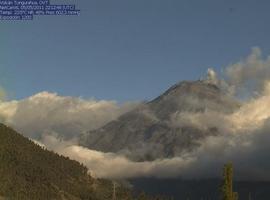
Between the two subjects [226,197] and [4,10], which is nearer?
[4,10]

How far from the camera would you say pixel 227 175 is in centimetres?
18588

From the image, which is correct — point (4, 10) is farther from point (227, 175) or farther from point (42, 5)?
point (227, 175)

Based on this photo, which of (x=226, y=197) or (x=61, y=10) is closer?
(x=61, y=10)

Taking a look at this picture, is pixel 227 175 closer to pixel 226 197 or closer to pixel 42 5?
pixel 226 197

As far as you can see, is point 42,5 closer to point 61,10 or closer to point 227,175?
point 61,10

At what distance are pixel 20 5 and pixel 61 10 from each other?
5.43 m

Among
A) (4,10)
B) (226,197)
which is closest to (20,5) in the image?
(4,10)

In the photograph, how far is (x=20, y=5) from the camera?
273 ft

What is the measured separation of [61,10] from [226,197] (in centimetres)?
11230

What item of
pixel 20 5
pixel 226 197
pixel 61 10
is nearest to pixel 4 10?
pixel 20 5

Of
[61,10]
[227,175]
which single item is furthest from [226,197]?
[61,10]

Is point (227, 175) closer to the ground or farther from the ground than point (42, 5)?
closer to the ground

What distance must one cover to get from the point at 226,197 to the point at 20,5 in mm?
115534

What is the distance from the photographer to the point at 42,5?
3282 inches
